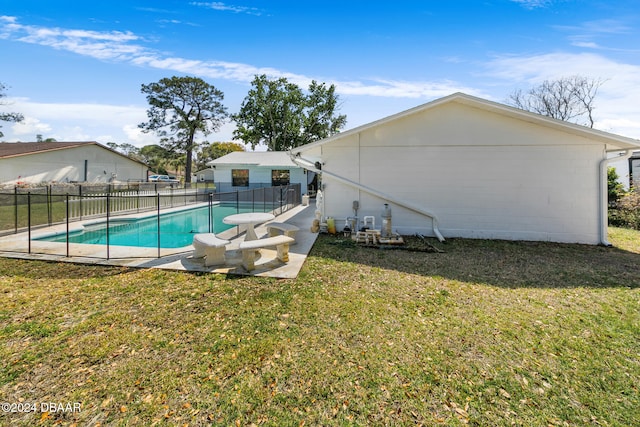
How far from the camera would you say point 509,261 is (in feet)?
20.1

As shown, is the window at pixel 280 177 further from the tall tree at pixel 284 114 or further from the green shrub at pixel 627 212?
the green shrub at pixel 627 212

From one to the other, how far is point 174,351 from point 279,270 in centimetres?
253

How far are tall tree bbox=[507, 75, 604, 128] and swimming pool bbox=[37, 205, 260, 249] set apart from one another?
3090 cm

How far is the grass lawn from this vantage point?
2207 mm

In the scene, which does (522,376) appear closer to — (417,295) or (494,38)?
(417,295)

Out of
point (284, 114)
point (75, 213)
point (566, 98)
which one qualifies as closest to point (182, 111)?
point (284, 114)

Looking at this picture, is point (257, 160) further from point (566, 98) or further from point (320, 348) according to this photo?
point (566, 98)

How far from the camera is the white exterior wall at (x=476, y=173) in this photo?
301 inches

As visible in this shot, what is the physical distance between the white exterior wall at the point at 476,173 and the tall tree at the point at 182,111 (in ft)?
99.9

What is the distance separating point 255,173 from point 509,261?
18001 mm

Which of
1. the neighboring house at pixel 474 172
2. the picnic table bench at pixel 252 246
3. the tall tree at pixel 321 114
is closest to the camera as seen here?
the picnic table bench at pixel 252 246

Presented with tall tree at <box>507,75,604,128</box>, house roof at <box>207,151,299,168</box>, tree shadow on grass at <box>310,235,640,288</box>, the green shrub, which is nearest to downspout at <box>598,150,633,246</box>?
tree shadow on grass at <box>310,235,640,288</box>

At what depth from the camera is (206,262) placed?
5477 mm

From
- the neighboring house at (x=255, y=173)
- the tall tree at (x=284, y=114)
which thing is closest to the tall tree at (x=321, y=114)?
the tall tree at (x=284, y=114)
